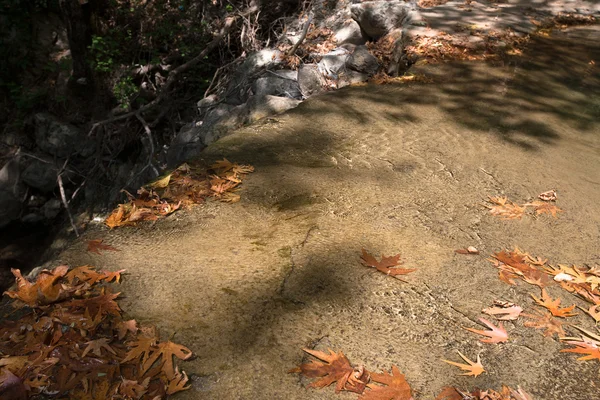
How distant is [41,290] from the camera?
1676 mm

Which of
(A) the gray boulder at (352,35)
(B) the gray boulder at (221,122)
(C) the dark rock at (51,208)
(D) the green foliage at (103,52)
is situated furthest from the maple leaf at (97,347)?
(D) the green foliage at (103,52)

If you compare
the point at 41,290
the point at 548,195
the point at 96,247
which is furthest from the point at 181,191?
the point at 548,195

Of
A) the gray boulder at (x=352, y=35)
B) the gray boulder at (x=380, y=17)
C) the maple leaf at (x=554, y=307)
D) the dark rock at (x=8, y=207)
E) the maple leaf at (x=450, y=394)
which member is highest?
the gray boulder at (x=380, y=17)

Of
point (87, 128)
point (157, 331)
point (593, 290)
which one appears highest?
point (157, 331)

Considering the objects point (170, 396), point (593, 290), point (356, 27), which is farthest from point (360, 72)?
point (170, 396)

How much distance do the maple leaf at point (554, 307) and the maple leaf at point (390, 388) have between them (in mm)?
730

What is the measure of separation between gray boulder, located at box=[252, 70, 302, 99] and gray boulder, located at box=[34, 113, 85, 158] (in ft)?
11.0

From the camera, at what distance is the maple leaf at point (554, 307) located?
182 centimetres

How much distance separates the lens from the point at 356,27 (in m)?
5.40

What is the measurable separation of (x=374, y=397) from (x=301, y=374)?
23cm

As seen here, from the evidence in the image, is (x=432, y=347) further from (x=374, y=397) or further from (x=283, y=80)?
(x=283, y=80)

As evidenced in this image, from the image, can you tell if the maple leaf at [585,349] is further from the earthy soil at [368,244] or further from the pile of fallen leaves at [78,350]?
the pile of fallen leaves at [78,350]

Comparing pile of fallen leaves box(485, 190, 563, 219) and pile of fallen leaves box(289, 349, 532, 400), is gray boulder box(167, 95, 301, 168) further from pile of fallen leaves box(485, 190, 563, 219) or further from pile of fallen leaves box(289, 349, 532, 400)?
pile of fallen leaves box(289, 349, 532, 400)

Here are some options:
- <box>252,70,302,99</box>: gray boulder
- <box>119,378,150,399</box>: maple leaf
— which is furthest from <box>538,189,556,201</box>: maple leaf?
<box>252,70,302,99</box>: gray boulder
